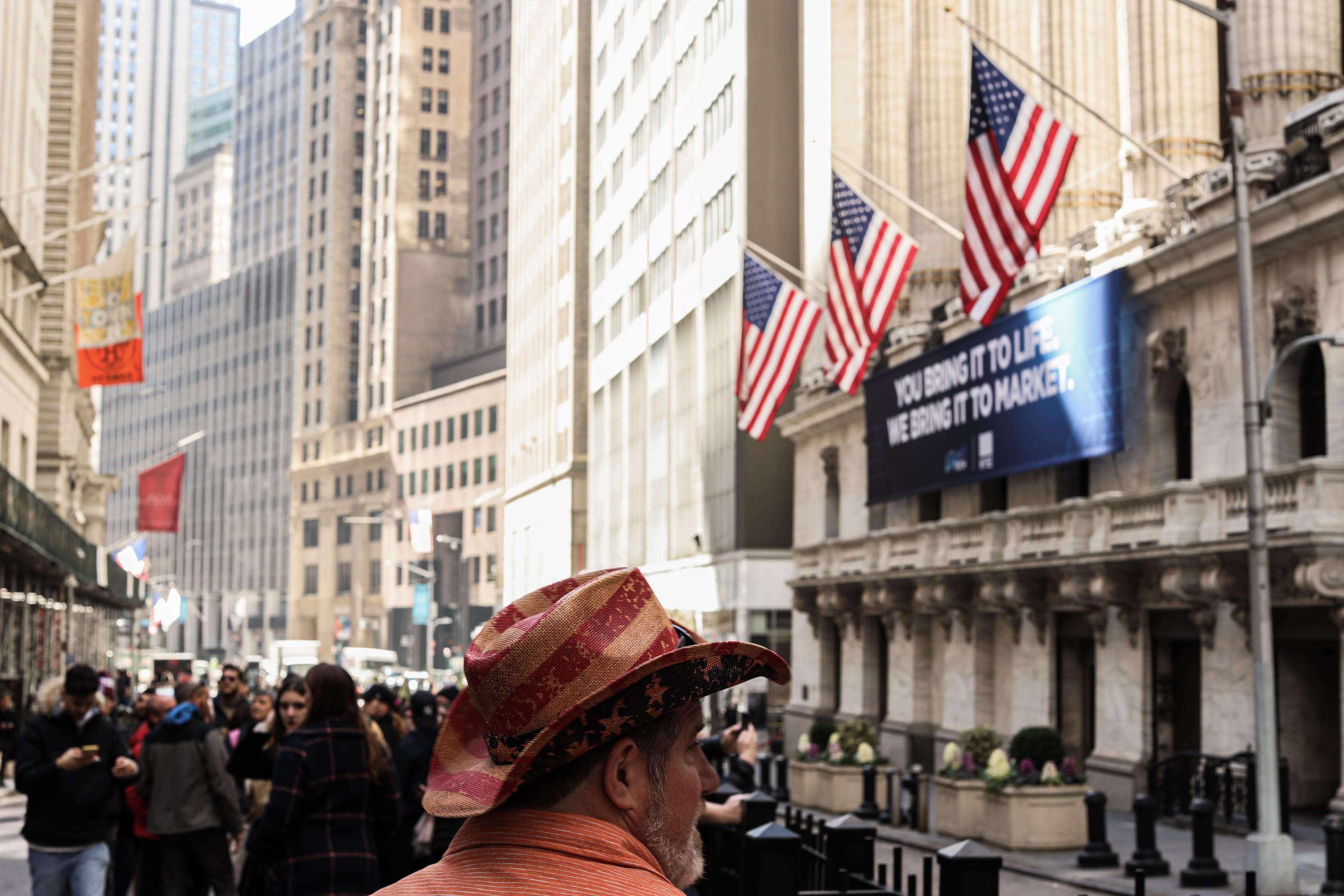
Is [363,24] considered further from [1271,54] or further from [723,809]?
[723,809]

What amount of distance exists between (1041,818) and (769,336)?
41.1 ft

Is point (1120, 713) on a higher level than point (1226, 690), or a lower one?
lower

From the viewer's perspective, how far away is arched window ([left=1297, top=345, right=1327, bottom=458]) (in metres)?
26.1

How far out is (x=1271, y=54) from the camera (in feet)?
99.6

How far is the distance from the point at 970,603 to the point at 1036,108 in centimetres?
1487

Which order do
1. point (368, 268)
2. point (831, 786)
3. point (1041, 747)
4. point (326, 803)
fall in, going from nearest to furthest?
point (326, 803)
point (1041, 747)
point (831, 786)
point (368, 268)

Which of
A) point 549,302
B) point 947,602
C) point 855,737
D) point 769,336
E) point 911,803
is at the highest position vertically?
point 549,302

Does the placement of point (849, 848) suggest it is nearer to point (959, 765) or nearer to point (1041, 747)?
point (1041, 747)

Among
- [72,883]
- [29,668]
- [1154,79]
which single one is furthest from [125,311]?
[72,883]

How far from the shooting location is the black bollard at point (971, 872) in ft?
22.2

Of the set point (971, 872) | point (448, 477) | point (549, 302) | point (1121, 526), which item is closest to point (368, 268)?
point (448, 477)

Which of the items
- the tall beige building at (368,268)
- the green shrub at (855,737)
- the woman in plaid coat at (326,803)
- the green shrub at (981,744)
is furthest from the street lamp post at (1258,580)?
the tall beige building at (368,268)

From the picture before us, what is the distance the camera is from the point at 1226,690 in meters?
26.3

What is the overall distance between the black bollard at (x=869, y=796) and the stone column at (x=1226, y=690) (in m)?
5.60
